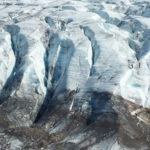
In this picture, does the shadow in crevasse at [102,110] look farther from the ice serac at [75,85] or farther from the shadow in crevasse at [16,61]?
the shadow in crevasse at [16,61]

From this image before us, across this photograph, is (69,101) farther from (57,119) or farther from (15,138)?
(15,138)

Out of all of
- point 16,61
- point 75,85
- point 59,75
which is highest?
point 16,61

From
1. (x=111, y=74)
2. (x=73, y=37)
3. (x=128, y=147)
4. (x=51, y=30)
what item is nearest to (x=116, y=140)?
(x=128, y=147)

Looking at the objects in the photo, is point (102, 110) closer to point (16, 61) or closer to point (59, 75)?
point (59, 75)

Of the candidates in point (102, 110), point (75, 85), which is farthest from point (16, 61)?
point (102, 110)

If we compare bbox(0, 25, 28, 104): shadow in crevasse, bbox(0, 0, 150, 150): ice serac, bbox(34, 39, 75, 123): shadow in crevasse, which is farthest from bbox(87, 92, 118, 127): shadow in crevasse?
bbox(0, 25, 28, 104): shadow in crevasse

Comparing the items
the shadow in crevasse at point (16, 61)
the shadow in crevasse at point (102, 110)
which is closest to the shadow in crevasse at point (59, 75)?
the shadow in crevasse at point (16, 61)

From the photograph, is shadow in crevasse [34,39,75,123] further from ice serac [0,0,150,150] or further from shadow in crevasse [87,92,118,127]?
shadow in crevasse [87,92,118,127]
